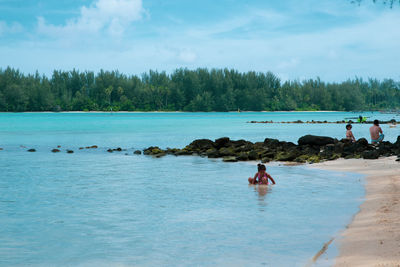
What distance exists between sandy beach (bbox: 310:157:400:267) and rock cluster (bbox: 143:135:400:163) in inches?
252

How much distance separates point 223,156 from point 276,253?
18738 millimetres

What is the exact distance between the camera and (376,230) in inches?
366

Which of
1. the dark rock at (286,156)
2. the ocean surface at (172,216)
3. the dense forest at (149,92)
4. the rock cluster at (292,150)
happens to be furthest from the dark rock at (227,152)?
the dense forest at (149,92)

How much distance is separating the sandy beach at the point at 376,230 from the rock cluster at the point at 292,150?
6400mm

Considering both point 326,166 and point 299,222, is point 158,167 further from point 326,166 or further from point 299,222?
point 299,222

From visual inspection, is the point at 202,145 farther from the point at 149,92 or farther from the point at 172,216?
Answer: the point at 149,92

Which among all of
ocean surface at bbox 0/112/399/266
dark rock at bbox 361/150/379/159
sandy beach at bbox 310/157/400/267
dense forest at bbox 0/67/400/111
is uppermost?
dense forest at bbox 0/67/400/111

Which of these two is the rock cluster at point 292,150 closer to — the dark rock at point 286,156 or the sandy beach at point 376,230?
the dark rock at point 286,156

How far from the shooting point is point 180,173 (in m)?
21.3

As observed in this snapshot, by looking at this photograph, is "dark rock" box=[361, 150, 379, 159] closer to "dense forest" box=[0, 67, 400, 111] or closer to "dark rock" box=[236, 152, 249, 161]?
"dark rock" box=[236, 152, 249, 161]

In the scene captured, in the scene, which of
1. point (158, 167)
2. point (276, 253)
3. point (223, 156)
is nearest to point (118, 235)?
point (276, 253)

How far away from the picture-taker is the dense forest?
6565 inches

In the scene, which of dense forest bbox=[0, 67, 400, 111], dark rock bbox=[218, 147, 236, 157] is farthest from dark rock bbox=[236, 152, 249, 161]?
dense forest bbox=[0, 67, 400, 111]

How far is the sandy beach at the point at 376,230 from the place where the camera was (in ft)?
24.6
